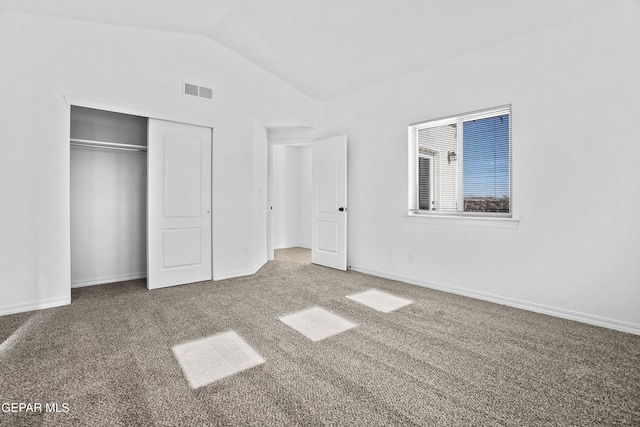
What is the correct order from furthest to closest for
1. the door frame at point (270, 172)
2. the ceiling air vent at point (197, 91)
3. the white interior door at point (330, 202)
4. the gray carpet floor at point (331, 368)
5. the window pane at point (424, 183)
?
1. the door frame at point (270, 172)
2. the white interior door at point (330, 202)
3. the window pane at point (424, 183)
4. the ceiling air vent at point (197, 91)
5. the gray carpet floor at point (331, 368)

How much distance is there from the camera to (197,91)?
4070 millimetres

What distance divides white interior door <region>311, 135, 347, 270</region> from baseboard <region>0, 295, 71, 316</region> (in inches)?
137

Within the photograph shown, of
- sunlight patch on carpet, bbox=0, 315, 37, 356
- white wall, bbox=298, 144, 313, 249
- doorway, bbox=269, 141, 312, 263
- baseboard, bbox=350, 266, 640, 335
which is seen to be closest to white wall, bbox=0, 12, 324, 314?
sunlight patch on carpet, bbox=0, 315, 37, 356

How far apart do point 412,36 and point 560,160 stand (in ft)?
6.75

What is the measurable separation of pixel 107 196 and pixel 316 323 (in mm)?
3400

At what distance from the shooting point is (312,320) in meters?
2.85

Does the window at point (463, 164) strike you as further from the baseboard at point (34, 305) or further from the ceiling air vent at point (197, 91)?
the baseboard at point (34, 305)

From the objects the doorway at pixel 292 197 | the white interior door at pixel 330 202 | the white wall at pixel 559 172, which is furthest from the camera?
the doorway at pixel 292 197

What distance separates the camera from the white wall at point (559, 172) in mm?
2666

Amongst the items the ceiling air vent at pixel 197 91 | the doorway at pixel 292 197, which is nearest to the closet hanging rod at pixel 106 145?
the ceiling air vent at pixel 197 91

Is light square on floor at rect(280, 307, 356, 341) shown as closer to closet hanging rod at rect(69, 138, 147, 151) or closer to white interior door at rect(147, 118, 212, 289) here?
white interior door at rect(147, 118, 212, 289)

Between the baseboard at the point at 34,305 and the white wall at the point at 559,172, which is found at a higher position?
the white wall at the point at 559,172

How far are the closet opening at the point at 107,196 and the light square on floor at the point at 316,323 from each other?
9.23 feet

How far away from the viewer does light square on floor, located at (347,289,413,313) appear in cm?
325
